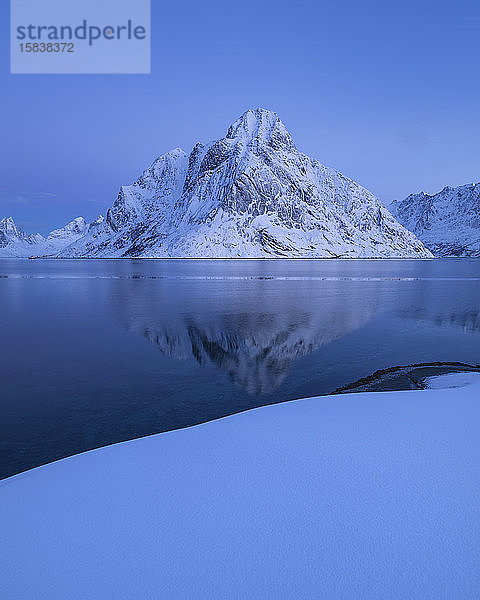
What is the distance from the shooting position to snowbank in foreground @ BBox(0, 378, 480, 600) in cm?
344

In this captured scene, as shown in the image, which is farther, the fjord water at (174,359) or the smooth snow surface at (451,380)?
the smooth snow surface at (451,380)

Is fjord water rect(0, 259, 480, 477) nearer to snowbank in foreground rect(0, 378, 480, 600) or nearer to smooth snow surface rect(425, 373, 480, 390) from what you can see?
smooth snow surface rect(425, 373, 480, 390)

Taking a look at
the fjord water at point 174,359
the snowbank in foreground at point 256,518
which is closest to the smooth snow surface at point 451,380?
the fjord water at point 174,359

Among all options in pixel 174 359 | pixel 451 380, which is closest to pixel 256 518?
pixel 451 380

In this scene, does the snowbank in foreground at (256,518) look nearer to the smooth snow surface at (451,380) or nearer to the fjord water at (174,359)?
the fjord water at (174,359)

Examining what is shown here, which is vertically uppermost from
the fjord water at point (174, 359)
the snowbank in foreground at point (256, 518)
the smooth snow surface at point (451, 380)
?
the snowbank in foreground at point (256, 518)

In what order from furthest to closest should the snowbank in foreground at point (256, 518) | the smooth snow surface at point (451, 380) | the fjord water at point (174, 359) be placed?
→ 1. the smooth snow surface at point (451, 380)
2. the fjord water at point (174, 359)
3. the snowbank in foreground at point (256, 518)

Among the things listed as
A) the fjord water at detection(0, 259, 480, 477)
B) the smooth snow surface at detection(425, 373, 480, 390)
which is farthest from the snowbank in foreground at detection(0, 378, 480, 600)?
the smooth snow surface at detection(425, 373, 480, 390)

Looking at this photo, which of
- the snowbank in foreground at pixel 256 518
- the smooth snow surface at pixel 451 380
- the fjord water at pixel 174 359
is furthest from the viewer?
the smooth snow surface at pixel 451 380

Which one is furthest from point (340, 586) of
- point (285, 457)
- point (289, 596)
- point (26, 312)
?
point (26, 312)

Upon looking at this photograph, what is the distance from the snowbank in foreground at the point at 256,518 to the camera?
3.44m

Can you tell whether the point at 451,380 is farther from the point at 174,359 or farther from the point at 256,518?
the point at 174,359

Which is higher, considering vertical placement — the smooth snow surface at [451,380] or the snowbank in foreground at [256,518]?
the snowbank in foreground at [256,518]

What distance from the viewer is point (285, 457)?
586cm
